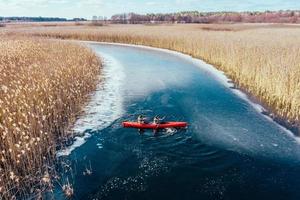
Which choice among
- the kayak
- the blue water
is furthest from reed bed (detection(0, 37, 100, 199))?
the kayak

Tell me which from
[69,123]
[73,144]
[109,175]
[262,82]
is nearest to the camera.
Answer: [109,175]

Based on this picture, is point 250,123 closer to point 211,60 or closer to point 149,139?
point 149,139

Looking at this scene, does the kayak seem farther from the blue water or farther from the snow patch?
the snow patch

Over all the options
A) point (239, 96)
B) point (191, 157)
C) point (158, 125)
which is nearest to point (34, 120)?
point (158, 125)

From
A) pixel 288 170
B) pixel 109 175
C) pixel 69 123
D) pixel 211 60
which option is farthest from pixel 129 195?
pixel 211 60

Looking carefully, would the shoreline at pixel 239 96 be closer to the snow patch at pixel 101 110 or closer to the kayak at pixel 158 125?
the snow patch at pixel 101 110

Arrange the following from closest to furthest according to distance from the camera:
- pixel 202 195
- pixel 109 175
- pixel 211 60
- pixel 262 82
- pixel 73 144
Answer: pixel 202 195, pixel 109 175, pixel 73 144, pixel 262 82, pixel 211 60

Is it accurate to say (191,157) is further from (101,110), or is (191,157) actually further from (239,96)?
(239,96)
